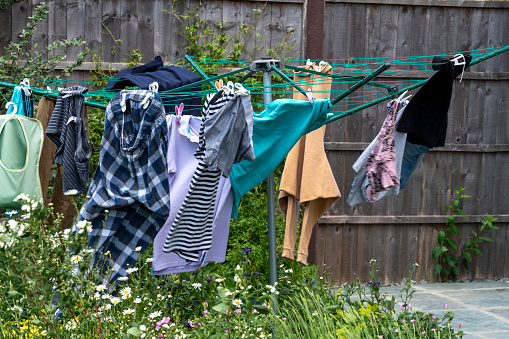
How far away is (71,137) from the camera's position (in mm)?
2592

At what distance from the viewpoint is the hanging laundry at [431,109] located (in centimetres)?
248

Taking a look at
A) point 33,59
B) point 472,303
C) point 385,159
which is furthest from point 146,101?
point 472,303

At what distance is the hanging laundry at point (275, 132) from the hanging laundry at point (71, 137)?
721mm

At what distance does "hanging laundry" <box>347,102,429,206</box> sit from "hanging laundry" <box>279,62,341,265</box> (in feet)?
0.45

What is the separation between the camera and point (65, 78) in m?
4.27

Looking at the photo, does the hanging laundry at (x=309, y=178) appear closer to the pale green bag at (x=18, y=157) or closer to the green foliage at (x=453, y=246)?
the pale green bag at (x=18, y=157)

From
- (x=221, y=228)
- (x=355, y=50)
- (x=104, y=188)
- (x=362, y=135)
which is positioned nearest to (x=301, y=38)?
(x=355, y=50)

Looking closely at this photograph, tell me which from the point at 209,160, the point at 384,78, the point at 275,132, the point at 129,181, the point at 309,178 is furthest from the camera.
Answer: the point at 384,78

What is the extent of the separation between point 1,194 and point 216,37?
7.76 ft

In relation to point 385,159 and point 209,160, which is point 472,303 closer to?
point 385,159

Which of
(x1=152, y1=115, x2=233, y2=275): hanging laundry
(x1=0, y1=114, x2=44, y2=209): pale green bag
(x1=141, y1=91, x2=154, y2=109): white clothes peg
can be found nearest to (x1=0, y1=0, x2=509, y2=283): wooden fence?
(x1=0, y1=114, x2=44, y2=209): pale green bag

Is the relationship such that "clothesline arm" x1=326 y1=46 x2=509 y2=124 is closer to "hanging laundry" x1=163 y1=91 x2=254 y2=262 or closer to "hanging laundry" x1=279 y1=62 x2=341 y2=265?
"hanging laundry" x1=279 y1=62 x2=341 y2=265

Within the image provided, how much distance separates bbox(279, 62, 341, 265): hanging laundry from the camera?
2.90m

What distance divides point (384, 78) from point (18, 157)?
123 inches
